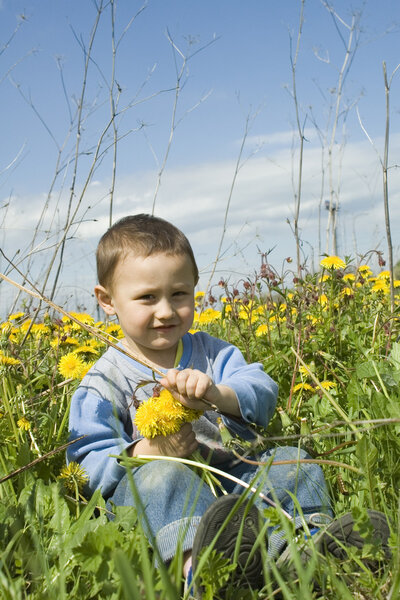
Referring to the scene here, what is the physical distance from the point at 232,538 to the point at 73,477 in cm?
64

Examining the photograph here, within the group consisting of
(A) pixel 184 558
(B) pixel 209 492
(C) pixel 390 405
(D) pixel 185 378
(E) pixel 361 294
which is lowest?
(A) pixel 184 558

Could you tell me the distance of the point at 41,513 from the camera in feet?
5.11

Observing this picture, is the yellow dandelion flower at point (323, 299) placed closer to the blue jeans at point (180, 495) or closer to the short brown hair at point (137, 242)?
the short brown hair at point (137, 242)

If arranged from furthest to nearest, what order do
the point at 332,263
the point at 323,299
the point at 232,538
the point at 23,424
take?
the point at 323,299, the point at 332,263, the point at 23,424, the point at 232,538

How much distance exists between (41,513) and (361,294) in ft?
7.65

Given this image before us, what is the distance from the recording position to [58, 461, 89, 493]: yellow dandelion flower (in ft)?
5.86

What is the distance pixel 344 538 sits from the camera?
52.4 inches

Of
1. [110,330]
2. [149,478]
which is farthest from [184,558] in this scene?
[110,330]

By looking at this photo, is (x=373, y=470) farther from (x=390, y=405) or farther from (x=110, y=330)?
(x=110, y=330)

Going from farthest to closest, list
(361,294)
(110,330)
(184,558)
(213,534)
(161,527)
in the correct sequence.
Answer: (361,294)
(110,330)
(161,527)
(184,558)
(213,534)

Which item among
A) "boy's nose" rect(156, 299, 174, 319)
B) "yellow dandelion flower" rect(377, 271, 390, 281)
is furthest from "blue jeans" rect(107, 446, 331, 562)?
"yellow dandelion flower" rect(377, 271, 390, 281)

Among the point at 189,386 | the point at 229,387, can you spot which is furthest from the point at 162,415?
the point at 229,387

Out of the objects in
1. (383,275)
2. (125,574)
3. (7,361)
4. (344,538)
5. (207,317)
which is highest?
(383,275)

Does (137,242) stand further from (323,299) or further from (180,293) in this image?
(323,299)
